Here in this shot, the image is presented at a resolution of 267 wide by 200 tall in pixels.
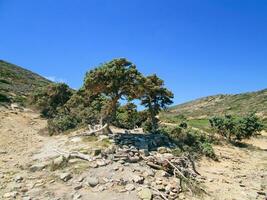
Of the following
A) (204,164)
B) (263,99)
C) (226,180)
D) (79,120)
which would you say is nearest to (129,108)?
(79,120)

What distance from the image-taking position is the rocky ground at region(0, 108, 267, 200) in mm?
15909

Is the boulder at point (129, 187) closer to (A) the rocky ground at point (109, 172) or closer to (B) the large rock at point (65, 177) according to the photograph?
(A) the rocky ground at point (109, 172)

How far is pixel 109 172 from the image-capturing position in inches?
696

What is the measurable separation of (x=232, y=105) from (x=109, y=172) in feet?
309

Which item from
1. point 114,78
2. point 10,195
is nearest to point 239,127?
point 114,78

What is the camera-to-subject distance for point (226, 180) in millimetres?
21828

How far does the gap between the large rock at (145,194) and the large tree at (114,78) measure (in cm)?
1137

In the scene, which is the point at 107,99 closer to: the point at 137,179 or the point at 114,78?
the point at 114,78

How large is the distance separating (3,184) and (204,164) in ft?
50.5

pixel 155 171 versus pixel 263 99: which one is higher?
pixel 263 99

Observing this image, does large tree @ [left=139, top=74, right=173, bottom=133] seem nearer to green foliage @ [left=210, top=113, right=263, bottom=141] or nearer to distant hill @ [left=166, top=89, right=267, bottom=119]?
green foliage @ [left=210, top=113, right=263, bottom=141]

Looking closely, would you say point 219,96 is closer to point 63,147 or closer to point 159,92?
point 159,92

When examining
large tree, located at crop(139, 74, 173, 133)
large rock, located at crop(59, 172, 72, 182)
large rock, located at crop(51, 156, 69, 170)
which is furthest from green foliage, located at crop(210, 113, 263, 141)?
large rock, located at crop(59, 172, 72, 182)

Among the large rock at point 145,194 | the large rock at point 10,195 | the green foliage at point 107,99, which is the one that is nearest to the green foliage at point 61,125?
the green foliage at point 107,99
